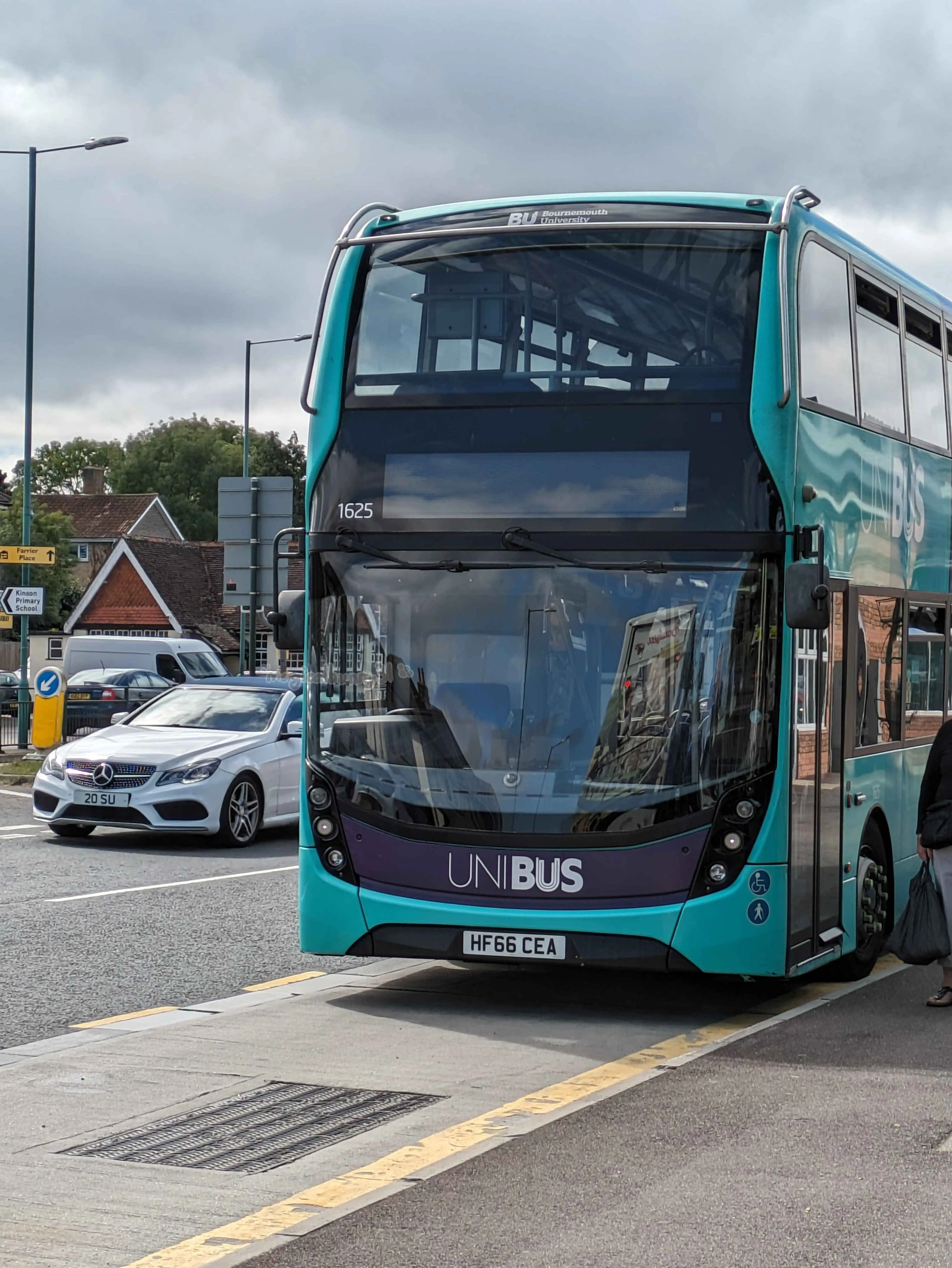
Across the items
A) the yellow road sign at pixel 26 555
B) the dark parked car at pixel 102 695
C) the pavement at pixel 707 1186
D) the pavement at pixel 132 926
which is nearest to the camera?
the pavement at pixel 707 1186

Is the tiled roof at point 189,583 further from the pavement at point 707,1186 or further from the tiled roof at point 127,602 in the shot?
the pavement at point 707,1186

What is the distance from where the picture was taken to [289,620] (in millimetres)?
10820

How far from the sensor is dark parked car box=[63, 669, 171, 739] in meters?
41.9

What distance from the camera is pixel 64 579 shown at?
3413 inches

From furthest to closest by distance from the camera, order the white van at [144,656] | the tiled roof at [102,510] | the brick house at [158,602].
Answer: the tiled roof at [102,510]
the brick house at [158,602]
the white van at [144,656]

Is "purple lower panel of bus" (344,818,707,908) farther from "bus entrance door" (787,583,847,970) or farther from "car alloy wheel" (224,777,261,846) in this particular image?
"car alloy wheel" (224,777,261,846)

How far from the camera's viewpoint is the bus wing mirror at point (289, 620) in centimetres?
1063

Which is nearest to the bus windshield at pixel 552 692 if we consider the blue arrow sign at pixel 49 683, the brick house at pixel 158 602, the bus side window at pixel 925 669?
the bus side window at pixel 925 669

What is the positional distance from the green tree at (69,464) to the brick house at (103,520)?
58.0 ft

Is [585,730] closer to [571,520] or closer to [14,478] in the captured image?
[571,520]

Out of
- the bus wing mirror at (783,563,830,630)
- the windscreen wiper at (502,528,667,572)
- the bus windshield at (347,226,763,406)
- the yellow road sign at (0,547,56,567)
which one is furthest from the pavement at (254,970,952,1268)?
the yellow road sign at (0,547,56,567)

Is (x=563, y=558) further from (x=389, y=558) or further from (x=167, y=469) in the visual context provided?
(x=167, y=469)

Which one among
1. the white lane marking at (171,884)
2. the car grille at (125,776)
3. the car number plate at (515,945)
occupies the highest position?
the car grille at (125,776)

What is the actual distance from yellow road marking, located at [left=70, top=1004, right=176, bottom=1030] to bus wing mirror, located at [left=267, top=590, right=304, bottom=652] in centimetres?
206
